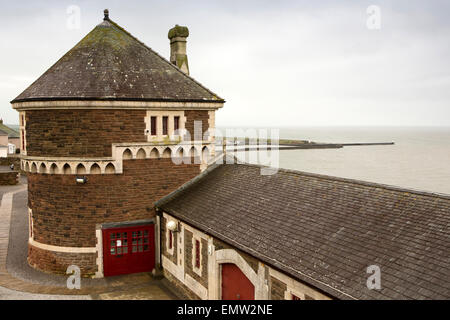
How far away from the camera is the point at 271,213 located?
37.9 ft

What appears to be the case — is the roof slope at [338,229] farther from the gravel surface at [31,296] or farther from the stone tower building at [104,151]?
the gravel surface at [31,296]

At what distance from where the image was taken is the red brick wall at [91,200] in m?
15.2

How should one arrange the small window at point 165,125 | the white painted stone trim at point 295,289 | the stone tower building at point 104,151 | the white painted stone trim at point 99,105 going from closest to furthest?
1. the white painted stone trim at point 295,289
2. the white painted stone trim at point 99,105
3. the stone tower building at point 104,151
4. the small window at point 165,125

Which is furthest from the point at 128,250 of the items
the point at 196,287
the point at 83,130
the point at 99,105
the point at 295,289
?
the point at 295,289

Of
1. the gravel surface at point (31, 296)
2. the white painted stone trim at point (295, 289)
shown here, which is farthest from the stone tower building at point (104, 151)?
the white painted stone trim at point (295, 289)

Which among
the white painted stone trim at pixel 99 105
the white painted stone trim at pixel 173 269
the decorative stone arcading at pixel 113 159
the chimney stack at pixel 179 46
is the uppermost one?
the chimney stack at pixel 179 46

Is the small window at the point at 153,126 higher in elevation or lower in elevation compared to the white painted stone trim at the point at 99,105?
lower

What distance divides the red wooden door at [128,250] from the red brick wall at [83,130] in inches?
131

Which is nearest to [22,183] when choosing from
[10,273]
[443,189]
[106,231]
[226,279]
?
[10,273]

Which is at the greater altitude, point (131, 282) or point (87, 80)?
point (87, 80)

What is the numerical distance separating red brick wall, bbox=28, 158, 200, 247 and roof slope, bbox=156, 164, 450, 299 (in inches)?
87.5

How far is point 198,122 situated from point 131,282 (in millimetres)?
6982

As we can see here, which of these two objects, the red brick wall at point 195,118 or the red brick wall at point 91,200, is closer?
the red brick wall at point 91,200

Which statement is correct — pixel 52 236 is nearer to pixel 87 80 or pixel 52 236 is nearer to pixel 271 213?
pixel 87 80
